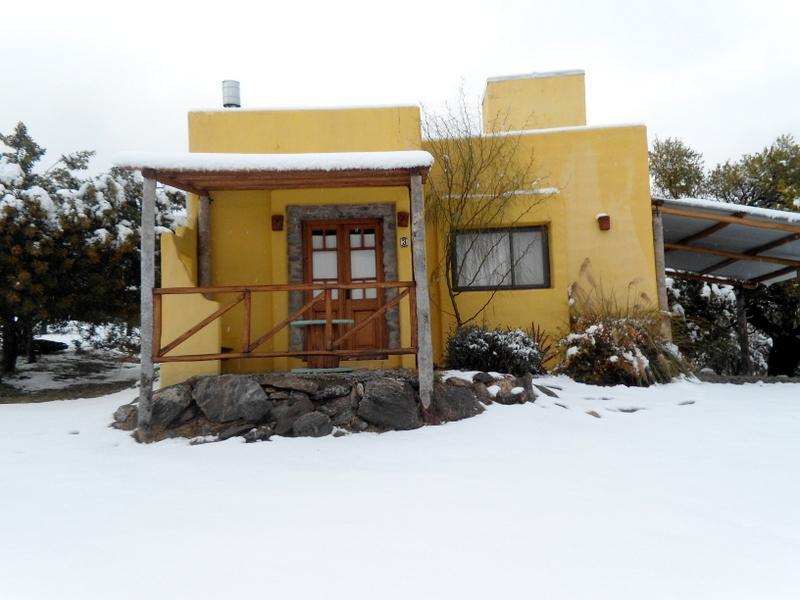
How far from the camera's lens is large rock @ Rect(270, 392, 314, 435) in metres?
Answer: 5.91

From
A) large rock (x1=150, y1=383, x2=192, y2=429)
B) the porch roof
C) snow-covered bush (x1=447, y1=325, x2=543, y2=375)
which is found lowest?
large rock (x1=150, y1=383, x2=192, y2=429)

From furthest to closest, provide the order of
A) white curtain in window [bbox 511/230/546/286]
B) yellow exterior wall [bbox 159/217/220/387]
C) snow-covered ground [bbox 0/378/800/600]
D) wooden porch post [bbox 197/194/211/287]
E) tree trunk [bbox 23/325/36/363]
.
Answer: tree trunk [bbox 23/325/36/363] → white curtain in window [bbox 511/230/546/286] → wooden porch post [bbox 197/194/211/287] → yellow exterior wall [bbox 159/217/220/387] → snow-covered ground [bbox 0/378/800/600]

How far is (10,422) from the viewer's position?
6688mm

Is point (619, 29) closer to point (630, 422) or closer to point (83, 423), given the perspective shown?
point (630, 422)

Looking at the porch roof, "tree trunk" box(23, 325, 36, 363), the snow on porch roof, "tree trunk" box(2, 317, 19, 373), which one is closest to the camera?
the porch roof

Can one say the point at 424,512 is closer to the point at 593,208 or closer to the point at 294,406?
the point at 294,406

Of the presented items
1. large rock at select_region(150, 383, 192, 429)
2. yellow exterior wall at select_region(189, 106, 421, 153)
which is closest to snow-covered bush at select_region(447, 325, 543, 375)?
yellow exterior wall at select_region(189, 106, 421, 153)

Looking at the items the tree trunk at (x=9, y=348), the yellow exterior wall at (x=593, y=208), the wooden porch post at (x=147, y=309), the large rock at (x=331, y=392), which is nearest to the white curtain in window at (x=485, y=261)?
the yellow exterior wall at (x=593, y=208)

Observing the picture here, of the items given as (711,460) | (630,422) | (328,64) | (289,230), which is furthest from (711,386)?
(328,64)

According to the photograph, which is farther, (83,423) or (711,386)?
(711,386)

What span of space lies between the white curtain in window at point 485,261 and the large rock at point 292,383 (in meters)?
3.51

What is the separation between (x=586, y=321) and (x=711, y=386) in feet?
6.33

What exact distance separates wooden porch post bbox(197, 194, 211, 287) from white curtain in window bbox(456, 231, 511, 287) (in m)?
3.74

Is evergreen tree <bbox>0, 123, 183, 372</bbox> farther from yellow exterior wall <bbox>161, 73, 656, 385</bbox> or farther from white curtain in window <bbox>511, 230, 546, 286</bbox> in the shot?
white curtain in window <bbox>511, 230, 546, 286</bbox>
